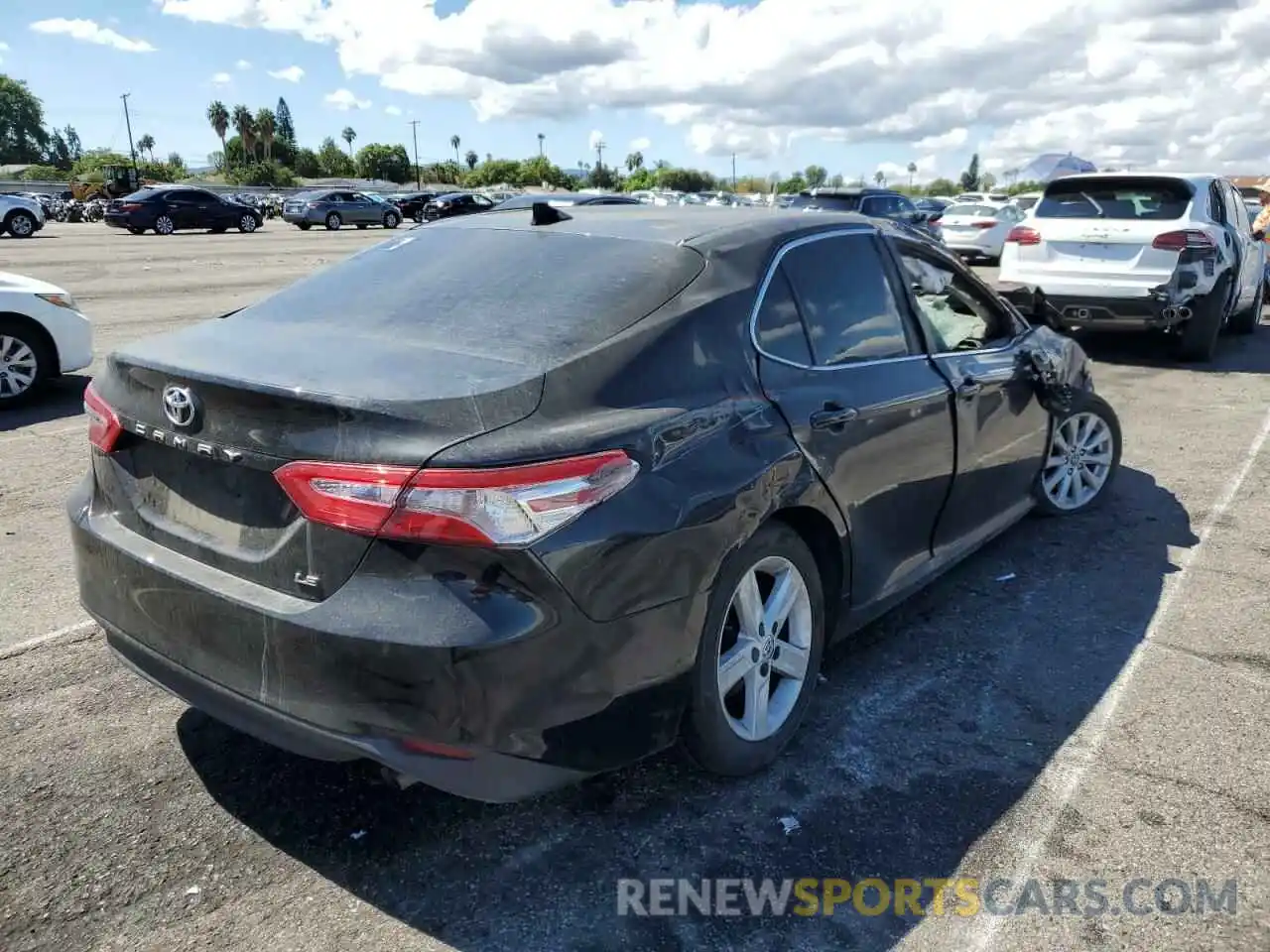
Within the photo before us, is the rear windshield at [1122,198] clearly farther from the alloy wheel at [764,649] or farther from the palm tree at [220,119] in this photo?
the palm tree at [220,119]

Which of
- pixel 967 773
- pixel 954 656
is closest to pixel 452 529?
pixel 967 773

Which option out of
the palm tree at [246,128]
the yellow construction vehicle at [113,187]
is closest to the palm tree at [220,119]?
the palm tree at [246,128]

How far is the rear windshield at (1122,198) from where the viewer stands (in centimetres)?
982

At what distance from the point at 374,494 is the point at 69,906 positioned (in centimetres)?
132

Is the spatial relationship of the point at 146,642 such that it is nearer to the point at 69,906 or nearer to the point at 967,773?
the point at 69,906

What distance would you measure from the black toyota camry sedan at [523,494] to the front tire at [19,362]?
17.1 feet

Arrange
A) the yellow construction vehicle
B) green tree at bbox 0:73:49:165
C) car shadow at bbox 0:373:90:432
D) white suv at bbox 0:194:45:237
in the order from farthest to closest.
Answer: green tree at bbox 0:73:49:165 < the yellow construction vehicle < white suv at bbox 0:194:45:237 < car shadow at bbox 0:373:90:432

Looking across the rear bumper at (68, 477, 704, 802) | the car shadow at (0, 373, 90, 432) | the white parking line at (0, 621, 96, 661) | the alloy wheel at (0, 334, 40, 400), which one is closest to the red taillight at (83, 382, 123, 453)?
the rear bumper at (68, 477, 704, 802)

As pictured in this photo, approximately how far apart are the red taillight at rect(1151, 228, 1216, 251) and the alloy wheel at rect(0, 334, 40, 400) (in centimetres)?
957

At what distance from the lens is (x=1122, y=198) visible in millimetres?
10023

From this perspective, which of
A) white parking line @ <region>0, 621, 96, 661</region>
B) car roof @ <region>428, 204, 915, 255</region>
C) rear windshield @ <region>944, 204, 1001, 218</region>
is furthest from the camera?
rear windshield @ <region>944, 204, 1001, 218</region>

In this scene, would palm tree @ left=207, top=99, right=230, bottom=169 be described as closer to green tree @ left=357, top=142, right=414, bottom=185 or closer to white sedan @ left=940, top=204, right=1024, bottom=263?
green tree @ left=357, top=142, right=414, bottom=185

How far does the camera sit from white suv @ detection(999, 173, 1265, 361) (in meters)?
9.52

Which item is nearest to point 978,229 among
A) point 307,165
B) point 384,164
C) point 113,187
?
point 113,187
